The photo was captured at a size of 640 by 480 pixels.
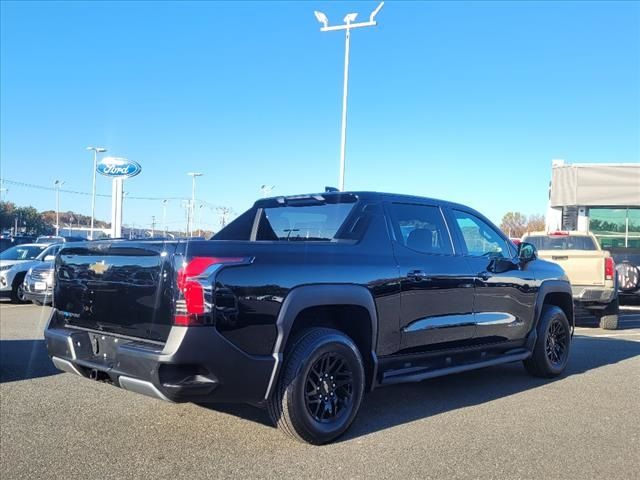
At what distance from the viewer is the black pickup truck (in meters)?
3.98

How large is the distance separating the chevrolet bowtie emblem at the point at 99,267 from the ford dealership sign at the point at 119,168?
2300 centimetres

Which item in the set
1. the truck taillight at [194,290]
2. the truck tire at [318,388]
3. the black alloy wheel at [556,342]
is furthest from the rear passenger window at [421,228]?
the black alloy wheel at [556,342]

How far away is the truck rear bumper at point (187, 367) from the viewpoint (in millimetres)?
3898

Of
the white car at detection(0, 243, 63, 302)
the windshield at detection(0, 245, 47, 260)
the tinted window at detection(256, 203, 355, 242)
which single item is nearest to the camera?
the tinted window at detection(256, 203, 355, 242)

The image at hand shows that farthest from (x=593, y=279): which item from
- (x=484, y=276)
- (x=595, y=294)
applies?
(x=484, y=276)

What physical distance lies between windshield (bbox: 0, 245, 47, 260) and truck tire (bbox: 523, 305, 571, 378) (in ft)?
43.3

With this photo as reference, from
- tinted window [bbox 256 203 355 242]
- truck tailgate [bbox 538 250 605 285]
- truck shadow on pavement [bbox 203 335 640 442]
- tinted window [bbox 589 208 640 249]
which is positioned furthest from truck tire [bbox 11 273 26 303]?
tinted window [bbox 589 208 640 249]

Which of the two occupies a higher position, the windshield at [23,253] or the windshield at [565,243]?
the windshield at [565,243]

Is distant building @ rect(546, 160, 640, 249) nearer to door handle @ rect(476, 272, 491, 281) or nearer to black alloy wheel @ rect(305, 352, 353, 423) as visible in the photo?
door handle @ rect(476, 272, 491, 281)

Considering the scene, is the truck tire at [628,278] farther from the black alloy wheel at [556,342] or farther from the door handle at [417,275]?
the door handle at [417,275]

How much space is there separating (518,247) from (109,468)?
471 centimetres

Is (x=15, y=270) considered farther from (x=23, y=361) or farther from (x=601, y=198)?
(x=601, y=198)

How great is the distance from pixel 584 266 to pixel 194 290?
29.9 ft

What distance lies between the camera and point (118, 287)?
439 centimetres
